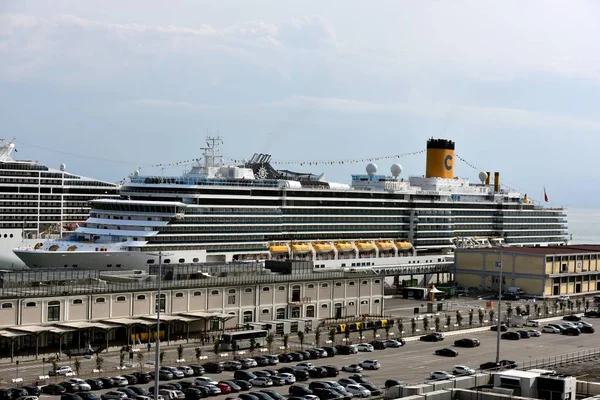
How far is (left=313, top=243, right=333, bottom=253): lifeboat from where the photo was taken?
91.8 meters

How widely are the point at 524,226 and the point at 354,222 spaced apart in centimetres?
3089

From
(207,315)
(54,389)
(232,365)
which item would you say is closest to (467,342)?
(207,315)

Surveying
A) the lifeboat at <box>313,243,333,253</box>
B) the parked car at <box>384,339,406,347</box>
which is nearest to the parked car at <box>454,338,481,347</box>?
the parked car at <box>384,339,406,347</box>

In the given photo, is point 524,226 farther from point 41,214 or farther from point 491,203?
point 41,214

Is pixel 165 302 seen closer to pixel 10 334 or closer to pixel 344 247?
pixel 10 334

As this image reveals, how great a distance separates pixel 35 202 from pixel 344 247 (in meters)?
36.0

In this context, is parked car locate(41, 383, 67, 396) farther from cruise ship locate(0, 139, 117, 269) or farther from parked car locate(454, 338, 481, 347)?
cruise ship locate(0, 139, 117, 269)

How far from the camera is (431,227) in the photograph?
10531 cm

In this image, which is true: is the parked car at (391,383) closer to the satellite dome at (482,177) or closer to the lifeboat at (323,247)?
the lifeboat at (323,247)

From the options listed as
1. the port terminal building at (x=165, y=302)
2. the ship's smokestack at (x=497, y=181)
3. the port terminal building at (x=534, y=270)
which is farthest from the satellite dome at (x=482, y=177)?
the port terminal building at (x=165, y=302)

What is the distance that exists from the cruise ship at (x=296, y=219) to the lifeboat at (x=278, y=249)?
0.11m

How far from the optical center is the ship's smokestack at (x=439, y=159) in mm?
114688

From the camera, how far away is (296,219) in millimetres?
90688

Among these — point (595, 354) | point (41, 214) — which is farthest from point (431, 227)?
point (595, 354)
